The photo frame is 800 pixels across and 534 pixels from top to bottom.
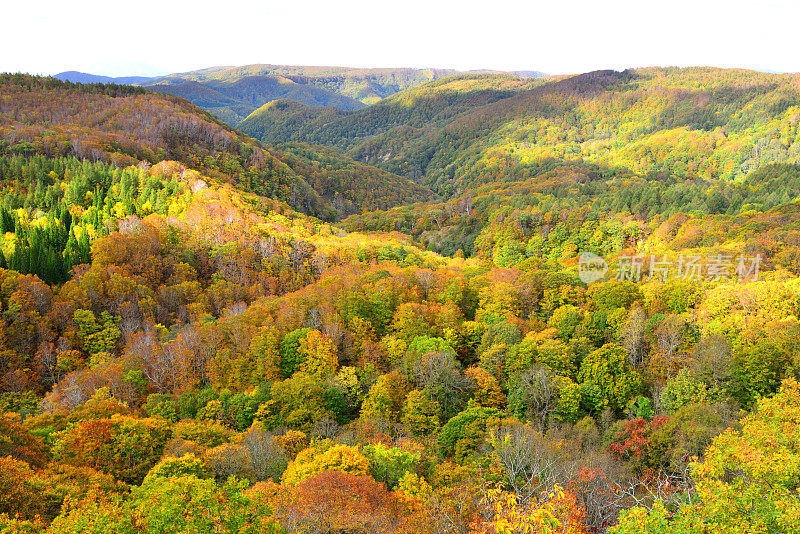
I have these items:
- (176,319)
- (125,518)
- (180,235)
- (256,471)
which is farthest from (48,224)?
(125,518)

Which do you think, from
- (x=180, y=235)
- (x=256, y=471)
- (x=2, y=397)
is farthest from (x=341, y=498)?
(x=180, y=235)

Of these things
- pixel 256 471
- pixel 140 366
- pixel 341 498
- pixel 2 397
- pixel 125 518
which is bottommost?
pixel 2 397

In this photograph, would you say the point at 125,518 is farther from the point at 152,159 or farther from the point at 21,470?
the point at 152,159

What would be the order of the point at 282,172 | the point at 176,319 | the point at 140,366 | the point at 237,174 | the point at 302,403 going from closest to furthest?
1. the point at 302,403
2. the point at 140,366
3. the point at 176,319
4. the point at 237,174
5. the point at 282,172

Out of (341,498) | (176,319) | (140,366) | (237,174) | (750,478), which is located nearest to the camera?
(750,478)

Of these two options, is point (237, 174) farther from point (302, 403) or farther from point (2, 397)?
point (302, 403)

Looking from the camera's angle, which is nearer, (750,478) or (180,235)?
(750,478)

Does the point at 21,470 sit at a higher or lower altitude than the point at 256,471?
higher
